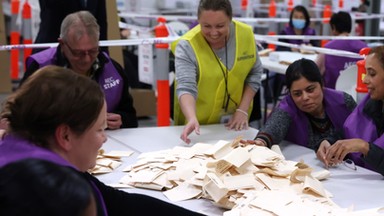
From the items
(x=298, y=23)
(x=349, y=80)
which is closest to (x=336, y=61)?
(x=349, y=80)

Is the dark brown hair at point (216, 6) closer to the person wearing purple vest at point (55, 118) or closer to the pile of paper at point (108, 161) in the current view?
the pile of paper at point (108, 161)

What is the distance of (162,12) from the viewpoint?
10125mm

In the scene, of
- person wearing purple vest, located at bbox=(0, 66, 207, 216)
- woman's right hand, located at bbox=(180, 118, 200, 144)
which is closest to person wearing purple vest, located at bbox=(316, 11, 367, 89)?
woman's right hand, located at bbox=(180, 118, 200, 144)

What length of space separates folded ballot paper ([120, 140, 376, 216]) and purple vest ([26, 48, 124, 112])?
778mm

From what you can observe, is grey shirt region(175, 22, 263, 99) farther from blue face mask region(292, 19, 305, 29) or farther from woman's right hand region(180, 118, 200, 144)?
blue face mask region(292, 19, 305, 29)

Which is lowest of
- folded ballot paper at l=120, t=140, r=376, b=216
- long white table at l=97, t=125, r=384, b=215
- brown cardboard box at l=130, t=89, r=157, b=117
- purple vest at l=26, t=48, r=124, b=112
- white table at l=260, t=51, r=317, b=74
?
brown cardboard box at l=130, t=89, r=157, b=117

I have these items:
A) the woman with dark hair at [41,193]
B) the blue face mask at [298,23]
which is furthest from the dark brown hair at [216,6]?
the blue face mask at [298,23]

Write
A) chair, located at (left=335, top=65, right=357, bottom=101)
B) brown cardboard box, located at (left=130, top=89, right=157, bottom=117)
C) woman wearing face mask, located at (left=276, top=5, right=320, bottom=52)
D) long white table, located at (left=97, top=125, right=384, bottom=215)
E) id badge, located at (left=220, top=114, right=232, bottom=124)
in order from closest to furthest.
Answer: long white table, located at (left=97, top=125, right=384, bottom=215)
id badge, located at (left=220, top=114, right=232, bottom=124)
chair, located at (left=335, top=65, right=357, bottom=101)
brown cardboard box, located at (left=130, top=89, right=157, bottom=117)
woman wearing face mask, located at (left=276, top=5, right=320, bottom=52)

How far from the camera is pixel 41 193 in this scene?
0.93m

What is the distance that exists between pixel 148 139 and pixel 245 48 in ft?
2.60

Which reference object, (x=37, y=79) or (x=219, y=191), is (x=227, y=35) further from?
(x=37, y=79)

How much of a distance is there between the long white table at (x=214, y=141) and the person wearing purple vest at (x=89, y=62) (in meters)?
0.17

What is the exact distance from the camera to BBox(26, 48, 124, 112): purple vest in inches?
132

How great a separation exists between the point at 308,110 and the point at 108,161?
106cm
